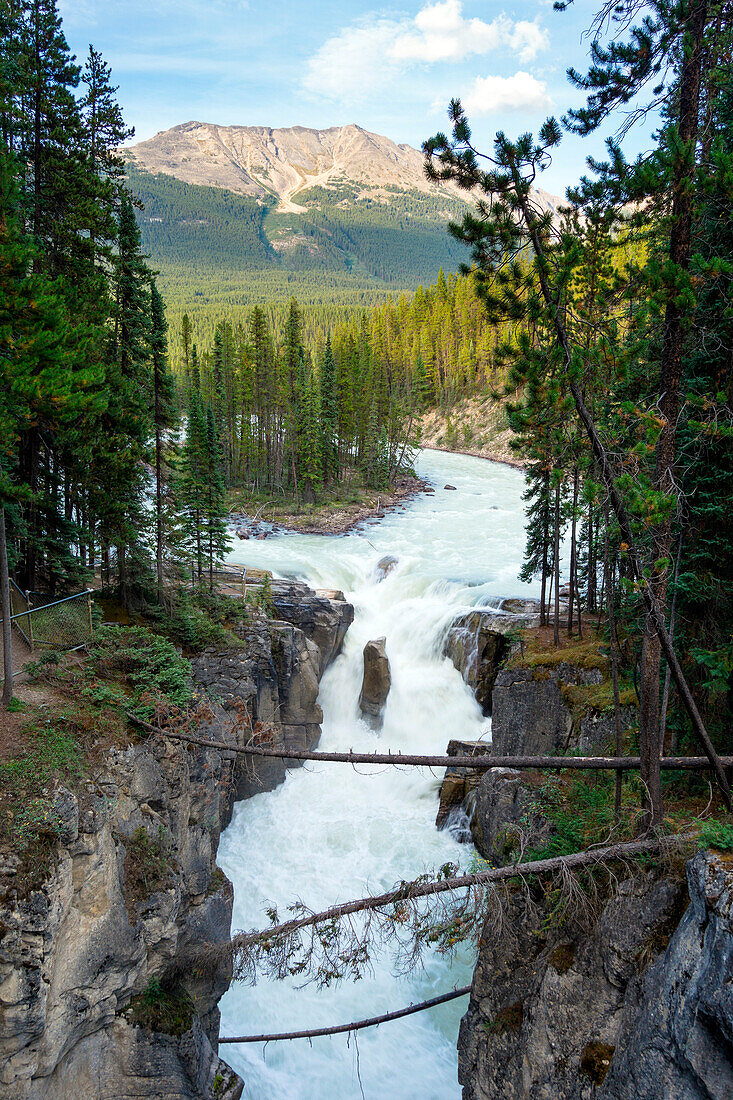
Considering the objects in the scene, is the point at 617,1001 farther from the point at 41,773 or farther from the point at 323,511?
the point at 323,511

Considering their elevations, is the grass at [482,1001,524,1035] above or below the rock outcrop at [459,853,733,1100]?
below

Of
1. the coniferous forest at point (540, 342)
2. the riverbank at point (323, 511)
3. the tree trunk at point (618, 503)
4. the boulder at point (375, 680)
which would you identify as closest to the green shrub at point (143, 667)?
the coniferous forest at point (540, 342)

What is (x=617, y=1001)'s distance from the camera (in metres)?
6.84

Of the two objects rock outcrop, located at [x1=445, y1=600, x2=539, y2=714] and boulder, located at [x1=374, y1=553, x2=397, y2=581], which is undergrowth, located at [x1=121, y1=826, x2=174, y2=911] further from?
boulder, located at [x1=374, y1=553, x2=397, y2=581]

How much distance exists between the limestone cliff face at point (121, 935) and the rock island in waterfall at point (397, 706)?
5 cm

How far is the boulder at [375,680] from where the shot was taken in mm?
22938

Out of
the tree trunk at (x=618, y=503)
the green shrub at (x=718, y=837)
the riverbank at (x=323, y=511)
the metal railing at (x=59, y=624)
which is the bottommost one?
the riverbank at (x=323, y=511)

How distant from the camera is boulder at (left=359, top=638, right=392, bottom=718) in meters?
22.9

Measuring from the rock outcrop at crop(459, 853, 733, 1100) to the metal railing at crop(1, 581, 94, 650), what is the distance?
10.9 meters

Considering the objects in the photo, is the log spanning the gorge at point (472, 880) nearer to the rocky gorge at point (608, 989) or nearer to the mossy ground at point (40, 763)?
the rocky gorge at point (608, 989)

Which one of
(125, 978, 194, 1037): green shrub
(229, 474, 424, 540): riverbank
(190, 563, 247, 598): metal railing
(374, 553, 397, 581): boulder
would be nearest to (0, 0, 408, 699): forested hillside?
(190, 563, 247, 598): metal railing

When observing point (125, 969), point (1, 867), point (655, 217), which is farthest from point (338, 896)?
point (655, 217)

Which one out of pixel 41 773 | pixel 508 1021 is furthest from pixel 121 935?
pixel 508 1021

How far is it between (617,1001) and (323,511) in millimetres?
39138
